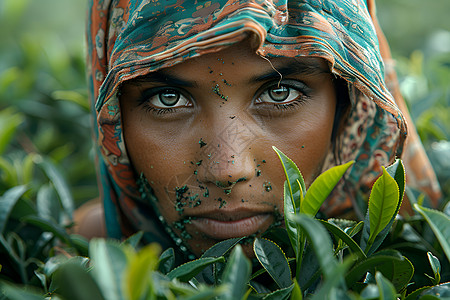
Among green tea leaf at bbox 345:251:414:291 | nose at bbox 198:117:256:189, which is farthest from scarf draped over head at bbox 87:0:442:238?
green tea leaf at bbox 345:251:414:291

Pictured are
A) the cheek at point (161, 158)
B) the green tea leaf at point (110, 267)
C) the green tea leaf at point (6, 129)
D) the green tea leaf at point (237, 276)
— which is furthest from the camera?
the green tea leaf at point (6, 129)

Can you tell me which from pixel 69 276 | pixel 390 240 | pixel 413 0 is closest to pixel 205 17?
pixel 69 276

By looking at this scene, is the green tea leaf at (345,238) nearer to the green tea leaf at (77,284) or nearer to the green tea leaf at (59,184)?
the green tea leaf at (77,284)

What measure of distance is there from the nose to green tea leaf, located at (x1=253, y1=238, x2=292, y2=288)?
6.6 inches

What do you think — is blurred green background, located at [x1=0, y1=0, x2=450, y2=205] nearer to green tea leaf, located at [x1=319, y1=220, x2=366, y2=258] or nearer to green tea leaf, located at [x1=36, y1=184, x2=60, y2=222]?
green tea leaf, located at [x1=36, y1=184, x2=60, y2=222]

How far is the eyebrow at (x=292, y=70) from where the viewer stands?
1091 millimetres

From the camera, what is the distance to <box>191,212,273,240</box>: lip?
3.90 ft

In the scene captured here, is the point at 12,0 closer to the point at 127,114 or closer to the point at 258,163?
the point at 127,114

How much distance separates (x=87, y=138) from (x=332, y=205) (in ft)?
4.05

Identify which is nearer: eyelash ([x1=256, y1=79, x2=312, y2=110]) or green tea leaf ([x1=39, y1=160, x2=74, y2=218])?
eyelash ([x1=256, y1=79, x2=312, y2=110])

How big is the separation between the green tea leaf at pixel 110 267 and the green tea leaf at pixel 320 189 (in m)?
0.39

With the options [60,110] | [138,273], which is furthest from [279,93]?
[60,110]

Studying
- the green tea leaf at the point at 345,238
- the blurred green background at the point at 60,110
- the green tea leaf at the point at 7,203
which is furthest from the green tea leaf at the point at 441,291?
the green tea leaf at the point at 7,203

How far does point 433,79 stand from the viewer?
2135mm
